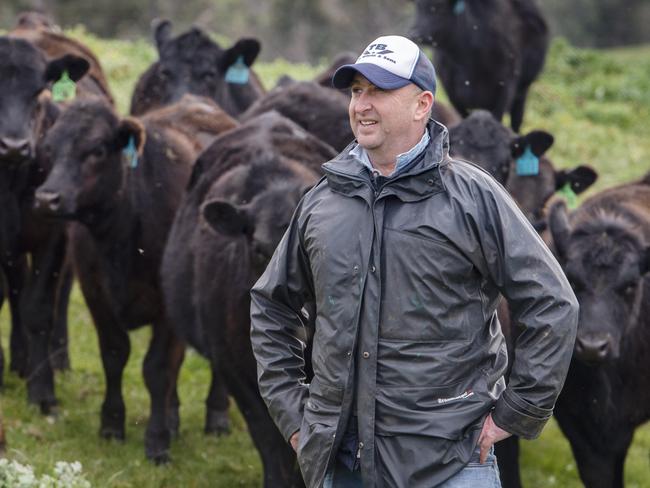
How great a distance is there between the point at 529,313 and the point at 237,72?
894 cm

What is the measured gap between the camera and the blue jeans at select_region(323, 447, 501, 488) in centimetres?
404

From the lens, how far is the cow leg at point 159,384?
26.6 feet

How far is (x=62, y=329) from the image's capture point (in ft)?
32.7

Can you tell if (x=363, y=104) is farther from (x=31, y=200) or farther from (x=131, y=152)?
(x=31, y=200)

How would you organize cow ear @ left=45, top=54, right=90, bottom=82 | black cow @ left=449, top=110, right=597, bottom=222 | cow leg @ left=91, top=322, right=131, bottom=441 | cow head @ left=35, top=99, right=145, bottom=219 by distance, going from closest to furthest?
1. cow head @ left=35, top=99, right=145, bottom=219
2. cow leg @ left=91, top=322, right=131, bottom=441
3. black cow @ left=449, top=110, right=597, bottom=222
4. cow ear @ left=45, top=54, right=90, bottom=82

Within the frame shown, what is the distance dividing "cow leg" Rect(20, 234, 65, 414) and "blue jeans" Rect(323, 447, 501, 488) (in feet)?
16.1

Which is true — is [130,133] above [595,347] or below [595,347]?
above

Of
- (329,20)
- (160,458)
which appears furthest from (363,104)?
(329,20)

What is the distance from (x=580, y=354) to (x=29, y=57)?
191 inches

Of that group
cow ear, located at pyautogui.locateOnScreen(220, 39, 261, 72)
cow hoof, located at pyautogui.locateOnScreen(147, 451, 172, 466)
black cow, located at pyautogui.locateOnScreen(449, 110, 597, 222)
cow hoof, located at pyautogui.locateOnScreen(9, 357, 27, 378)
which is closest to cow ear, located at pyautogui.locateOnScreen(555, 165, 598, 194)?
black cow, located at pyautogui.locateOnScreen(449, 110, 597, 222)

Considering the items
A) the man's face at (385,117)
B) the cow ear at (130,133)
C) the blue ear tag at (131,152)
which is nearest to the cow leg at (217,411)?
the blue ear tag at (131,152)

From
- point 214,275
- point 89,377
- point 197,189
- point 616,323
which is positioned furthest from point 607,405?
point 89,377

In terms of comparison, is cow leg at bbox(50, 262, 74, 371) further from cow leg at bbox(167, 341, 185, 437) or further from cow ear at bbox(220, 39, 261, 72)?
cow ear at bbox(220, 39, 261, 72)

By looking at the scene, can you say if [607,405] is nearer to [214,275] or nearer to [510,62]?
[214,275]
